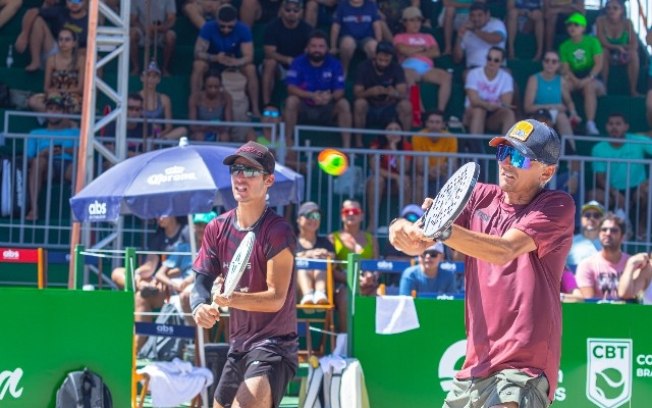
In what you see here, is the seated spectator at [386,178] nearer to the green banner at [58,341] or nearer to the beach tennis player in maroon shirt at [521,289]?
the green banner at [58,341]

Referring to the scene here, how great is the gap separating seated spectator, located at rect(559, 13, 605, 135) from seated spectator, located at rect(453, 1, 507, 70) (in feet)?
2.94

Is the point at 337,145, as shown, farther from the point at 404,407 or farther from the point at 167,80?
the point at 404,407

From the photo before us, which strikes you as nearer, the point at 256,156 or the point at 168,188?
the point at 256,156

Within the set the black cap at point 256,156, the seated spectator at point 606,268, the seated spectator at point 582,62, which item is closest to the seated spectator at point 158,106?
the seated spectator at point 606,268

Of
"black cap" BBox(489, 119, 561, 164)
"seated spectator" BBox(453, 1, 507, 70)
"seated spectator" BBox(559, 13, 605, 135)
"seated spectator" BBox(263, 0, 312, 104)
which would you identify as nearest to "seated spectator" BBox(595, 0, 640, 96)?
"seated spectator" BBox(559, 13, 605, 135)

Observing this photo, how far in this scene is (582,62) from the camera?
643 inches

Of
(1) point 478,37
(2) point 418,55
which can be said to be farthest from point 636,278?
(1) point 478,37

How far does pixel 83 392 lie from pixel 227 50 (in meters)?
7.01

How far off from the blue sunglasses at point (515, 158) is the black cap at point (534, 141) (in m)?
0.03

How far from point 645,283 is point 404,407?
249cm

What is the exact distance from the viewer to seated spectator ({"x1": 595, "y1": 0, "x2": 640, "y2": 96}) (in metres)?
16.8

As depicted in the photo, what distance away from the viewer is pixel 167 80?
1499 centimetres

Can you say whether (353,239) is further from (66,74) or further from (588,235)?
(66,74)

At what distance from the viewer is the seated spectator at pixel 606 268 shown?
1091 centimetres
